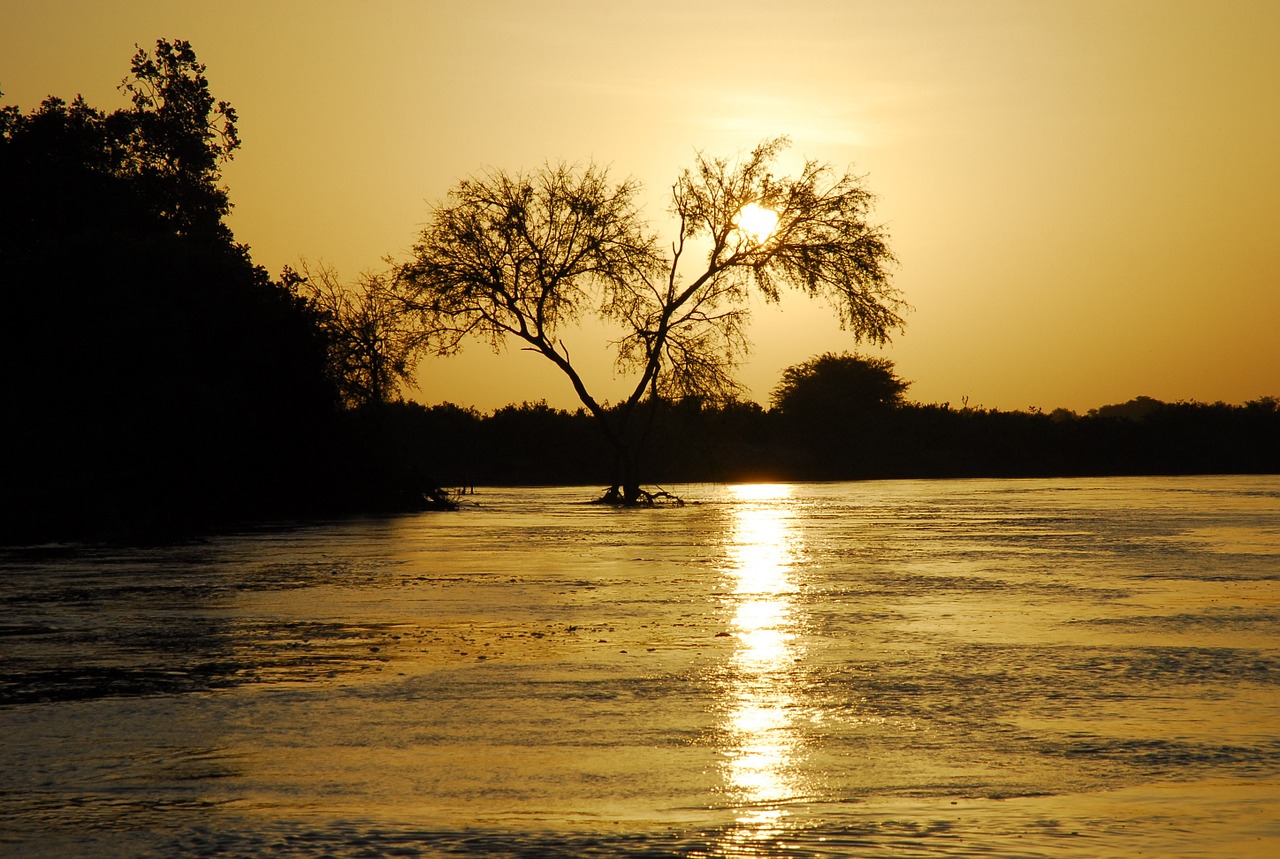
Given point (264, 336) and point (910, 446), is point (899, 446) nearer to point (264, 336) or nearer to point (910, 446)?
point (910, 446)

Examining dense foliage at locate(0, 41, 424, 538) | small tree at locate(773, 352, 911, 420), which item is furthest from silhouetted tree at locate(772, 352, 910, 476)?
dense foliage at locate(0, 41, 424, 538)

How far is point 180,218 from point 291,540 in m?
28.3

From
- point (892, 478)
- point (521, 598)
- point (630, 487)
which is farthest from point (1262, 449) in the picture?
point (521, 598)

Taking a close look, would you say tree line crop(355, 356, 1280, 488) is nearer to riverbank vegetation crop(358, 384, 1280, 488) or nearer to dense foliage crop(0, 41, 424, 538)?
riverbank vegetation crop(358, 384, 1280, 488)

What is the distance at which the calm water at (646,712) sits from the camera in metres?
4.78

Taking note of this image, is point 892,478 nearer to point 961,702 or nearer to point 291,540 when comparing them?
point 291,540

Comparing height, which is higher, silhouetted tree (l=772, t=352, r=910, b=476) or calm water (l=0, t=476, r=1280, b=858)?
silhouetted tree (l=772, t=352, r=910, b=476)

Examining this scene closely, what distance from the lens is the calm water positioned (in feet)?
15.7

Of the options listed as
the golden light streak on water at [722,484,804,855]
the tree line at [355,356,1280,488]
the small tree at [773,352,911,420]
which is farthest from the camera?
the small tree at [773,352,911,420]

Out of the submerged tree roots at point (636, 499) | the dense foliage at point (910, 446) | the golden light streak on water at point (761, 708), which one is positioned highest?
the dense foliage at point (910, 446)

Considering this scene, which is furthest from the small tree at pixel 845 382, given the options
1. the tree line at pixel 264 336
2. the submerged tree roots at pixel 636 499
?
the submerged tree roots at pixel 636 499

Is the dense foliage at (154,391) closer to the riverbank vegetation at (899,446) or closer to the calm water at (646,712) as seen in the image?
the calm water at (646,712)

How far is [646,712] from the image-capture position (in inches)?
278

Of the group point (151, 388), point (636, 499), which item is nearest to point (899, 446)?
point (636, 499)
